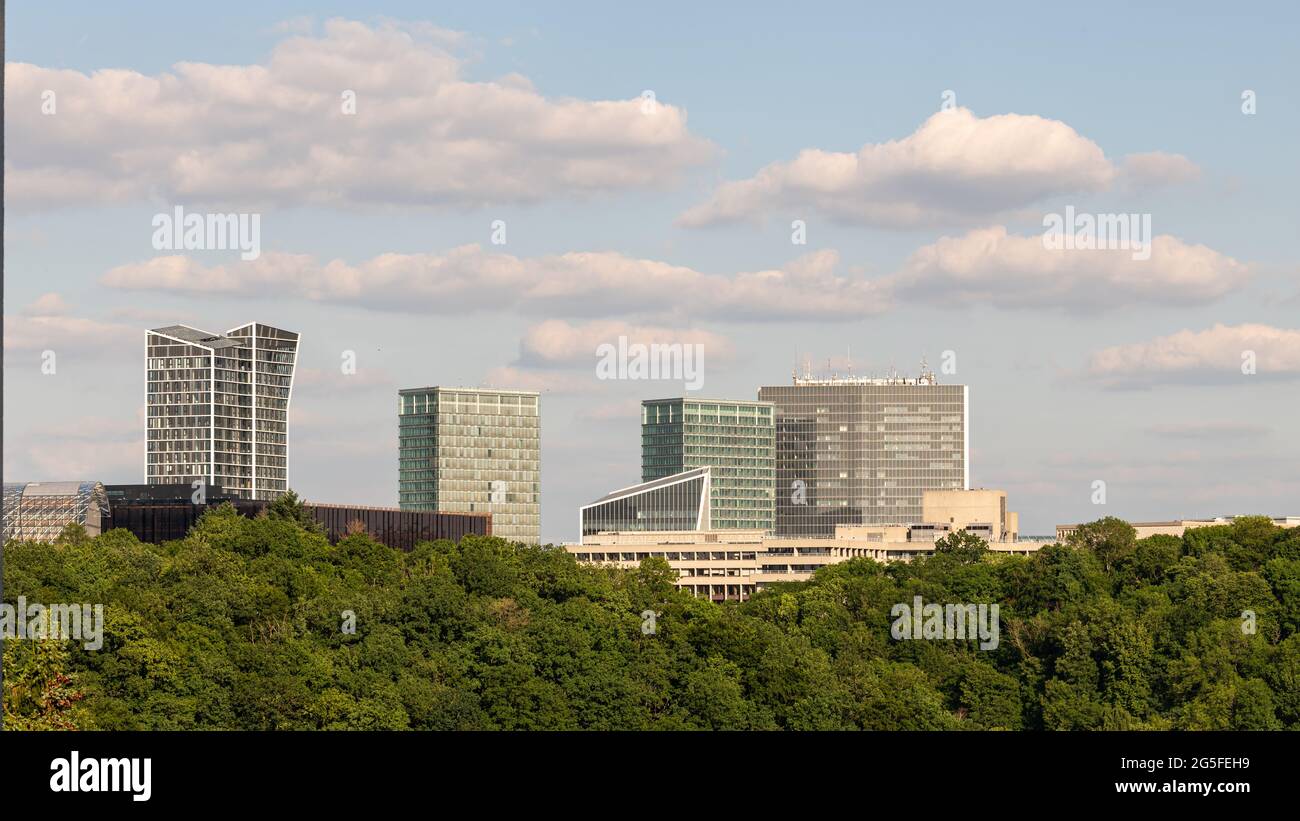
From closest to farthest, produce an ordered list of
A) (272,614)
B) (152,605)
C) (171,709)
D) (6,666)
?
(6,666) < (171,709) < (152,605) < (272,614)

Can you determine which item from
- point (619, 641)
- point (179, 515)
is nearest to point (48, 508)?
point (179, 515)

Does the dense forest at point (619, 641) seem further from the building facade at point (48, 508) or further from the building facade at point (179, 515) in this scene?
the building facade at point (179, 515)

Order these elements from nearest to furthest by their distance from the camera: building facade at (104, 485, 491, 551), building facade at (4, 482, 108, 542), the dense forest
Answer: the dense forest, building facade at (4, 482, 108, 542), building facade at (104, 485, 491, 551)

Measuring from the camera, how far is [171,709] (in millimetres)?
103438

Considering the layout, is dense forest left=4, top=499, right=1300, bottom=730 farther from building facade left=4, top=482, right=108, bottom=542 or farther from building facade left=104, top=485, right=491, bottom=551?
building facade left=104, top=485, right=491, bottom=551

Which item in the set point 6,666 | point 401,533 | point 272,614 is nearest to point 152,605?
point 272,614

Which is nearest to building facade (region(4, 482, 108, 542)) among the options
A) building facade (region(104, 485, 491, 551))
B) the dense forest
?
building facade (region(104, 485, 491, 551))

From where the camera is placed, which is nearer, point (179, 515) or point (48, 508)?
point (48, 508)

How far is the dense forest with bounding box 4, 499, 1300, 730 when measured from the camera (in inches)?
4304

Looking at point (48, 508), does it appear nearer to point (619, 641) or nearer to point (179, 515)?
point (179, 515)

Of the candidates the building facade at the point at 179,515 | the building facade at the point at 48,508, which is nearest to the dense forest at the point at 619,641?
the building facade at the point at 48,508

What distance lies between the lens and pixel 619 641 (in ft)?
424
